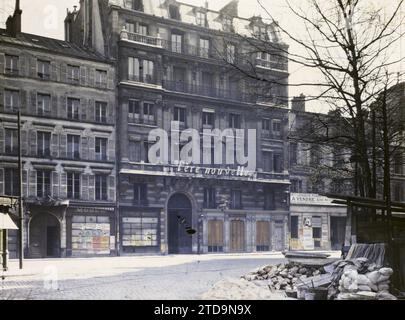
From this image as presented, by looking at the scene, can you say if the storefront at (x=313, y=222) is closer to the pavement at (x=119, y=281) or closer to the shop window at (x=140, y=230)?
the shop window at (x=140, y=230)

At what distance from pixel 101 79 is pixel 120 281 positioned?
14129 mm

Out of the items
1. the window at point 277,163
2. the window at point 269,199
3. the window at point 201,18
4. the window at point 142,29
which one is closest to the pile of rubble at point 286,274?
the window at point 201,18

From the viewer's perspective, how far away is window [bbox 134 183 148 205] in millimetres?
28166

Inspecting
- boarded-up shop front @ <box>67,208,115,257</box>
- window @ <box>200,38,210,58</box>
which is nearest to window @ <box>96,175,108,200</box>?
boarded-up shop front @ <box>67,208,115,257</box>

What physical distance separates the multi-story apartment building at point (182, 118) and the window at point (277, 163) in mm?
56

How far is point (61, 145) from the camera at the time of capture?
27609mm

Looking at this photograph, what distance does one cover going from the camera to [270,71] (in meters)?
18.1

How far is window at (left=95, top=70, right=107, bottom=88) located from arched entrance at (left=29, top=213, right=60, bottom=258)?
27.6 feet

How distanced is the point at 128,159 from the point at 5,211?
8659mm

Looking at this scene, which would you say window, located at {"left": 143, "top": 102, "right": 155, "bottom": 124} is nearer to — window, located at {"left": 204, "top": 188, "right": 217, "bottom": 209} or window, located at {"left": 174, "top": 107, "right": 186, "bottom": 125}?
window, located at {"left": 174, "top": 107, "right": 186, "bottom": 125}

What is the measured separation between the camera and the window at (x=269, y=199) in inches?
1133

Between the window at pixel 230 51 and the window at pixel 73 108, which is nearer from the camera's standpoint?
the window at pixel 230 51

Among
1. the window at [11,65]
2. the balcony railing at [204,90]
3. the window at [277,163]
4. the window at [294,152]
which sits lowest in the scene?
the window at [277,163]

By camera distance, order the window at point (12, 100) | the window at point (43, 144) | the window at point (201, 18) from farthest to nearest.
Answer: the window at point (43, 144) → the window at point (12, 100) → the window at point (201, 18)
